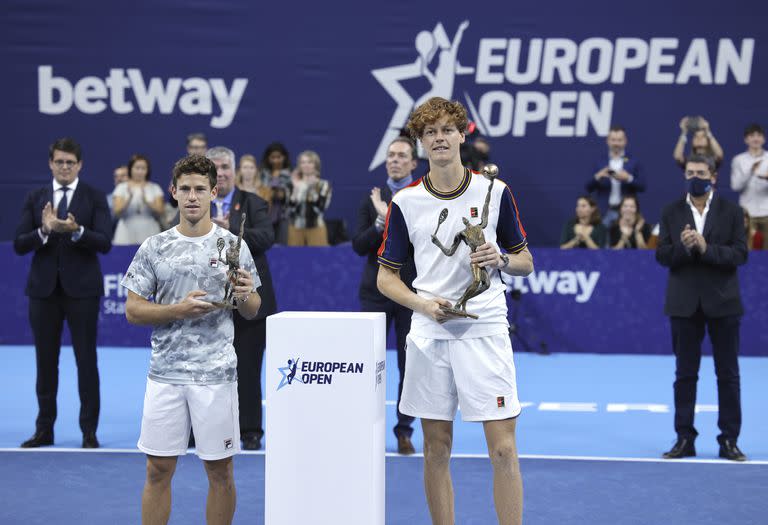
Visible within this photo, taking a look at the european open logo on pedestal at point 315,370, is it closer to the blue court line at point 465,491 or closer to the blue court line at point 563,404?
the blue court line at point 465,491

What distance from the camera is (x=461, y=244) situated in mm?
4918

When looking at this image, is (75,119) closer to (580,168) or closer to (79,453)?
(580,168)

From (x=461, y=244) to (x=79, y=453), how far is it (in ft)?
12.0

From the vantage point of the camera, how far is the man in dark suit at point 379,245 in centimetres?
733

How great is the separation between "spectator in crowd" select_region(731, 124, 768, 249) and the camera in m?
0.64

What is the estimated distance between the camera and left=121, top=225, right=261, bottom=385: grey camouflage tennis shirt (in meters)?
4.80

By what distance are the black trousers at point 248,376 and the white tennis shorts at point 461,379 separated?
2.76 meters

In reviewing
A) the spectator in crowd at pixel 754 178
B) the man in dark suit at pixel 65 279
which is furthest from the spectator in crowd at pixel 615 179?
the man in dark suit at pixel 65 279

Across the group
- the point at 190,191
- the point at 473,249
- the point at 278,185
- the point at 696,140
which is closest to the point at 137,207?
the point at 278,185

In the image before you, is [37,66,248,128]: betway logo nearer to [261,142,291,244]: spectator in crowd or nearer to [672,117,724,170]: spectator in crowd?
[261,142,291,244]: spectator in crowd

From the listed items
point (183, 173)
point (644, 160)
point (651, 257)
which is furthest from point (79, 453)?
point (644, 160)

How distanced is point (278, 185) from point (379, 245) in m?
5.74

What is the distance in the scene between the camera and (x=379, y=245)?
295 inches

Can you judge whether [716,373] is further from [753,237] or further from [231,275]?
[753,237]
